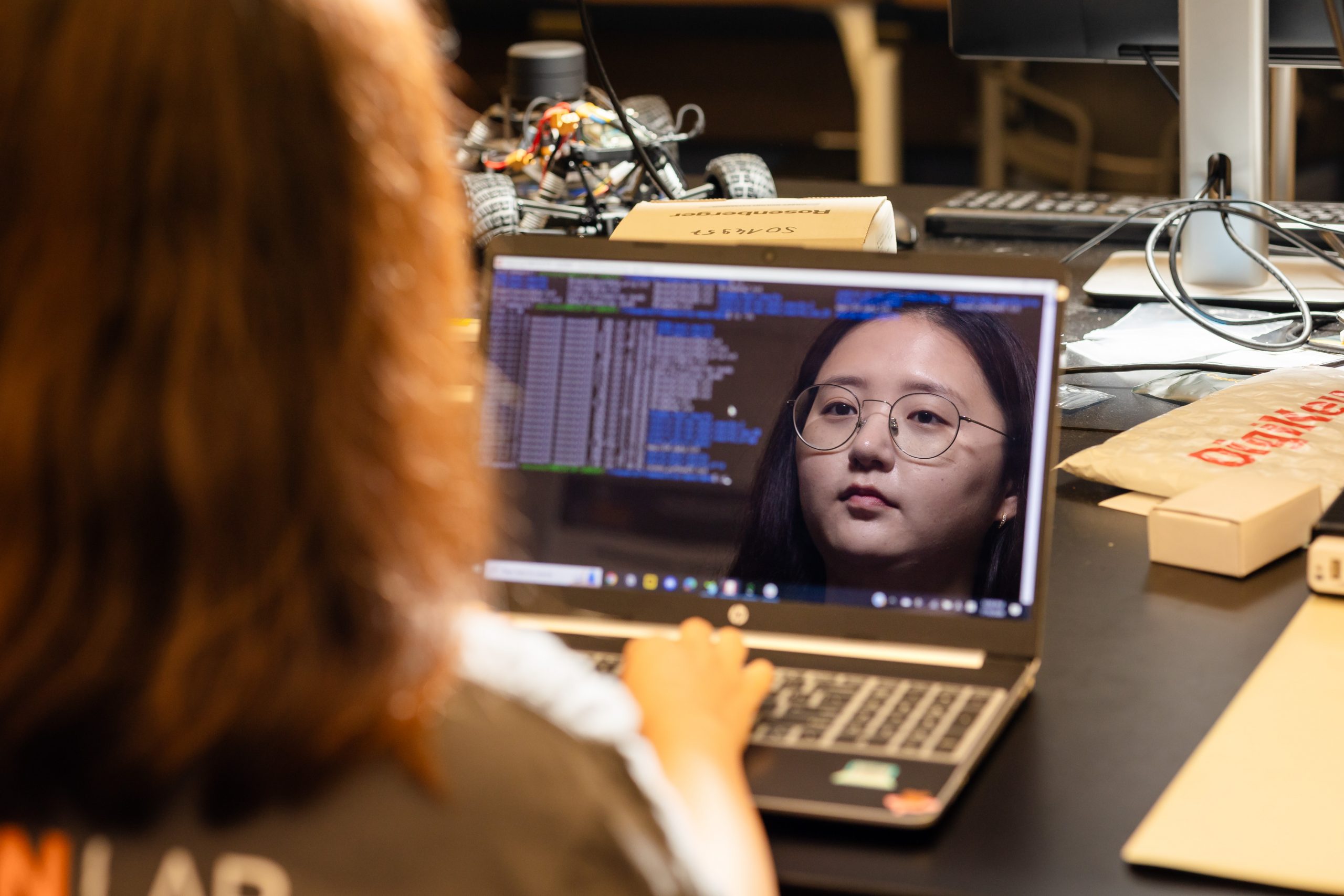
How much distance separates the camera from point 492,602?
2.63 ft

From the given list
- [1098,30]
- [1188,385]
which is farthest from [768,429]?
[1098,30]

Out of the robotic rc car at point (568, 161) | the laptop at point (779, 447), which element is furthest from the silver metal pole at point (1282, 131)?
the laptop at point (779, 447)

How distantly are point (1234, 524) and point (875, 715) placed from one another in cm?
29

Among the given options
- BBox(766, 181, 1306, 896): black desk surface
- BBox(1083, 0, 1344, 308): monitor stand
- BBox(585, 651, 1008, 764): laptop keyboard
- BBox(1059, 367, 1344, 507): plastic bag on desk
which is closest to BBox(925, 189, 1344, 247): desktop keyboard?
BBox(1083, 0, 1344, 308): monitor stand

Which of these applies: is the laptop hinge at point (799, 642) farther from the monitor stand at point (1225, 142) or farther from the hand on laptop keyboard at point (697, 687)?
the monitor stand at point (1225, 142)

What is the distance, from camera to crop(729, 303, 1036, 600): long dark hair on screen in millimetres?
757

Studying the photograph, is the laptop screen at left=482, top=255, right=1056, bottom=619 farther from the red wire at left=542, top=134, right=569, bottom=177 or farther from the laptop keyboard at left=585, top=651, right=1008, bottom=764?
the red wire at left=542, top=134, right=569, bottom=177

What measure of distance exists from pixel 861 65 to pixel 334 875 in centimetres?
257

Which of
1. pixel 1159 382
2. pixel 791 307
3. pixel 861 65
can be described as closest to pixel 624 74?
pixel 861 65

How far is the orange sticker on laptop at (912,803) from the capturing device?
0.60 metres

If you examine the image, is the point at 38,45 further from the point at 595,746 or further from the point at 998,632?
the point at 998,632

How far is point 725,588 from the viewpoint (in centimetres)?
78

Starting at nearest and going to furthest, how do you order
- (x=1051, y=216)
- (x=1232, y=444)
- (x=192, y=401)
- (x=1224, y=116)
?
(x=192, y=401) < (x=1232, y=444) < (x=1224, y=116) < (x=1051, y=216)

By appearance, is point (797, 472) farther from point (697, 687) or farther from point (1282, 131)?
point (1282, 131)
